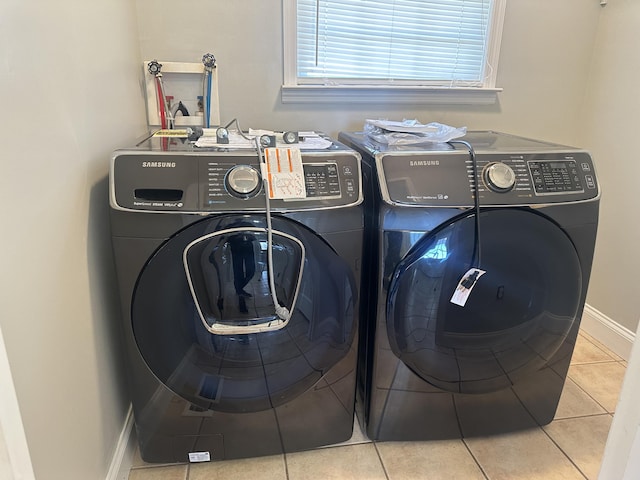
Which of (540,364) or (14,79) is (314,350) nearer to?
(540,364)

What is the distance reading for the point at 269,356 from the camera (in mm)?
1173

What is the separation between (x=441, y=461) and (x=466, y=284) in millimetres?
592

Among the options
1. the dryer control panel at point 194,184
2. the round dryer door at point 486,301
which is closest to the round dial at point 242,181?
the dryer control panel at point 194,184

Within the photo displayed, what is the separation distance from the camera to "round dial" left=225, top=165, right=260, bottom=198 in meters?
1.05

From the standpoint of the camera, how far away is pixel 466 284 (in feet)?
3.85

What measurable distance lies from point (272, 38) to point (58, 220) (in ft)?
3.67

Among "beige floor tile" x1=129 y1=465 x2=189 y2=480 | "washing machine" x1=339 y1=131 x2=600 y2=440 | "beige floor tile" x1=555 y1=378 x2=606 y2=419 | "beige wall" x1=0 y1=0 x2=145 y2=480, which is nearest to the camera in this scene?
"beige wall" x1=0 y1=0 x2=145 y2=480

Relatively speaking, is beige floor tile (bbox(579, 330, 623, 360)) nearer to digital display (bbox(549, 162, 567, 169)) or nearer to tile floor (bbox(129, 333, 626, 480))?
tile floor (bbox(129, 333, 626, 480))

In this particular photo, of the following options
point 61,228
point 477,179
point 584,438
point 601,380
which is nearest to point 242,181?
point 61,228

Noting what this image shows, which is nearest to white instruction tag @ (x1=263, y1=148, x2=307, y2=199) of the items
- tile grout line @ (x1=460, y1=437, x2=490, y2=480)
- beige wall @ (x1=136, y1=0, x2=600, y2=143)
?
beige wall @ (x1=136, y1=0, x2=600, y2=143)

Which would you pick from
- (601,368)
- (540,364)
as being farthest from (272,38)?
(601,368)

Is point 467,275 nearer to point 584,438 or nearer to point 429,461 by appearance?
point 429,461

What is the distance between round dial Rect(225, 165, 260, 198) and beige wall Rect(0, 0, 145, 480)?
13.5 inches

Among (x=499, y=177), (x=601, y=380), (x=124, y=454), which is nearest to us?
(x=499, y=177)
